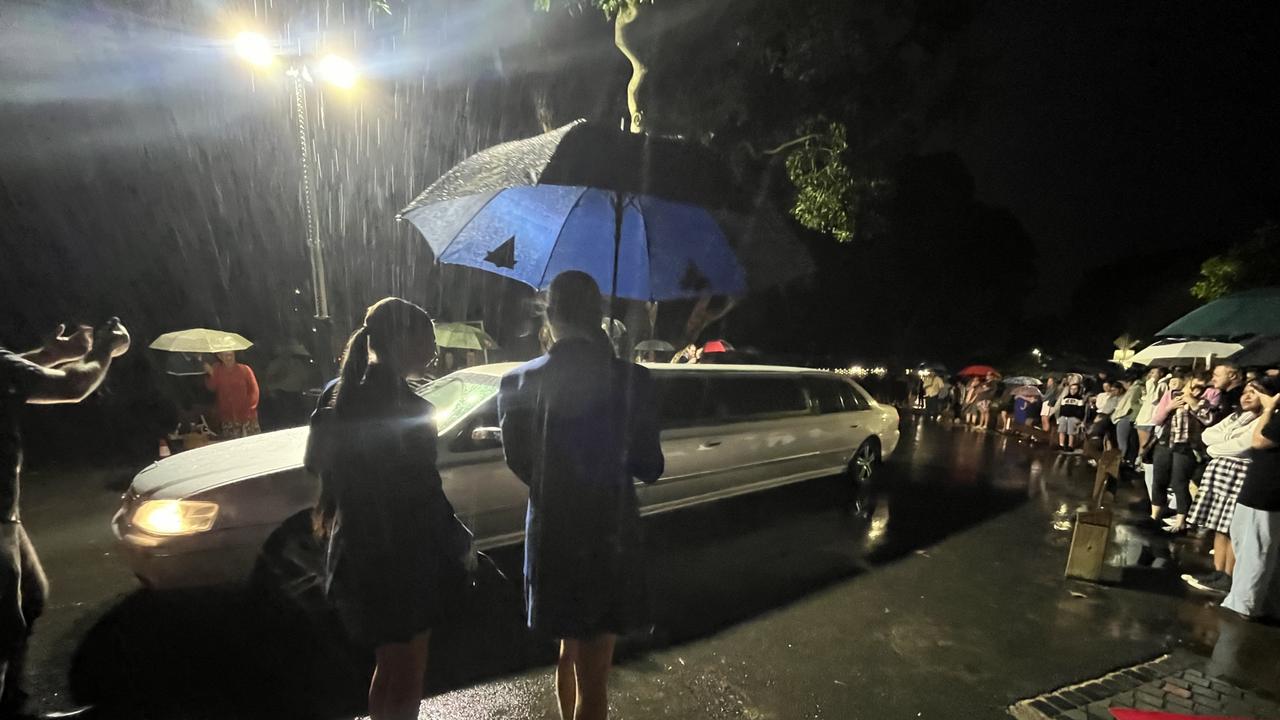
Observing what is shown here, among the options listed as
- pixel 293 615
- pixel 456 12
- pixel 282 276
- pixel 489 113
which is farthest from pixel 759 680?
pixel 282 276

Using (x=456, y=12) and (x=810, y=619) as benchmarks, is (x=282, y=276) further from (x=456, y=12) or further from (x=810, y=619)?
(x=810, y=619)

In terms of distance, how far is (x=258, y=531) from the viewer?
3.35m

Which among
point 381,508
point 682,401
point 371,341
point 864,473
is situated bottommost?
point 864,473

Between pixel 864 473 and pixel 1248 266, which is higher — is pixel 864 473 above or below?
below

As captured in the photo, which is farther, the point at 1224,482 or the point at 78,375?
the point at 1224,482

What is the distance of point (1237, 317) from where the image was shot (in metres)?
6.10

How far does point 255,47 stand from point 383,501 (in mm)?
6992

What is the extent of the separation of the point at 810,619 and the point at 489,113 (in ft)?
40.3

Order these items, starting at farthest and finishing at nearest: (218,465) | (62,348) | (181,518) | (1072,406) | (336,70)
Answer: (1072,406) < (336,70) < (218,465) < (181,518) < (62,348)

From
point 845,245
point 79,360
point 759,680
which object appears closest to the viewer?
point 79,360

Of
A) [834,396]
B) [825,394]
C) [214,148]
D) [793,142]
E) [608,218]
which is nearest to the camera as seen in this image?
[608,218]

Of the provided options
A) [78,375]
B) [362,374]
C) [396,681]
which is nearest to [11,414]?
[78,375]

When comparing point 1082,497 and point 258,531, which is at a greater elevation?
point 258,531

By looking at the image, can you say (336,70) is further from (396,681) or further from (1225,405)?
(1225,405)
